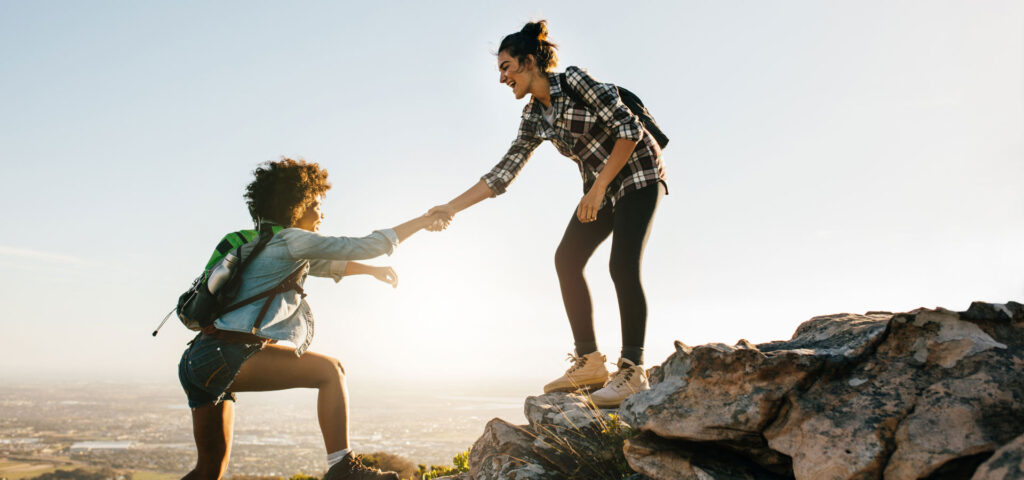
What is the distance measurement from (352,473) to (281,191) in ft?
8.06

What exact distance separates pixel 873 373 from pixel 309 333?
3893 millimetres

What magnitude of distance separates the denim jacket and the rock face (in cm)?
257

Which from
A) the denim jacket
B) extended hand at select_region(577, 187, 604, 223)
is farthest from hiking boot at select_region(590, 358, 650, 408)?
the denim jacket

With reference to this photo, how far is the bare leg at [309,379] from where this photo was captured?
4117mm

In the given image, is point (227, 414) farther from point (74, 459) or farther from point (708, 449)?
point (74, 459)

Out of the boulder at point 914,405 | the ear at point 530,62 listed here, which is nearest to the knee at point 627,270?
the boulder at point 914,405

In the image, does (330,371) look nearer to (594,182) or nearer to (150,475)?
(594,182)

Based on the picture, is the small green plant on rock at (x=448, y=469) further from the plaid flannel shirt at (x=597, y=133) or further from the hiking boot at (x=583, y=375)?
the plaid flannel shirt at (x=597, y=133)

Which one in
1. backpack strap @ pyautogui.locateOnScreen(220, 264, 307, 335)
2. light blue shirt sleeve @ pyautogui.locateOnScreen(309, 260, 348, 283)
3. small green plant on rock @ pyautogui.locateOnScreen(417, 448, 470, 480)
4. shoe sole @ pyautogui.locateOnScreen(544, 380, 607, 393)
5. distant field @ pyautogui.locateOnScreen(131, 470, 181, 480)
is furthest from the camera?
distant field @ pyautogui.locateOnScreen(131, 470, 181, 480)

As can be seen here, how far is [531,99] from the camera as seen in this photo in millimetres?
5051

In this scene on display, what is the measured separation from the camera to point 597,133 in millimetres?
4594

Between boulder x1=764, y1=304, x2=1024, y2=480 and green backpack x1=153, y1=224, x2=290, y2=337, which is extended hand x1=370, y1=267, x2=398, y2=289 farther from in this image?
boulder x1=764, y1=304, x2=1024, y2=480

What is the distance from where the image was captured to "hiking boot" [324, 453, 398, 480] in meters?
4.13

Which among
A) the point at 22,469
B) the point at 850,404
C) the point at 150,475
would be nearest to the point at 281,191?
the point at 850,404
